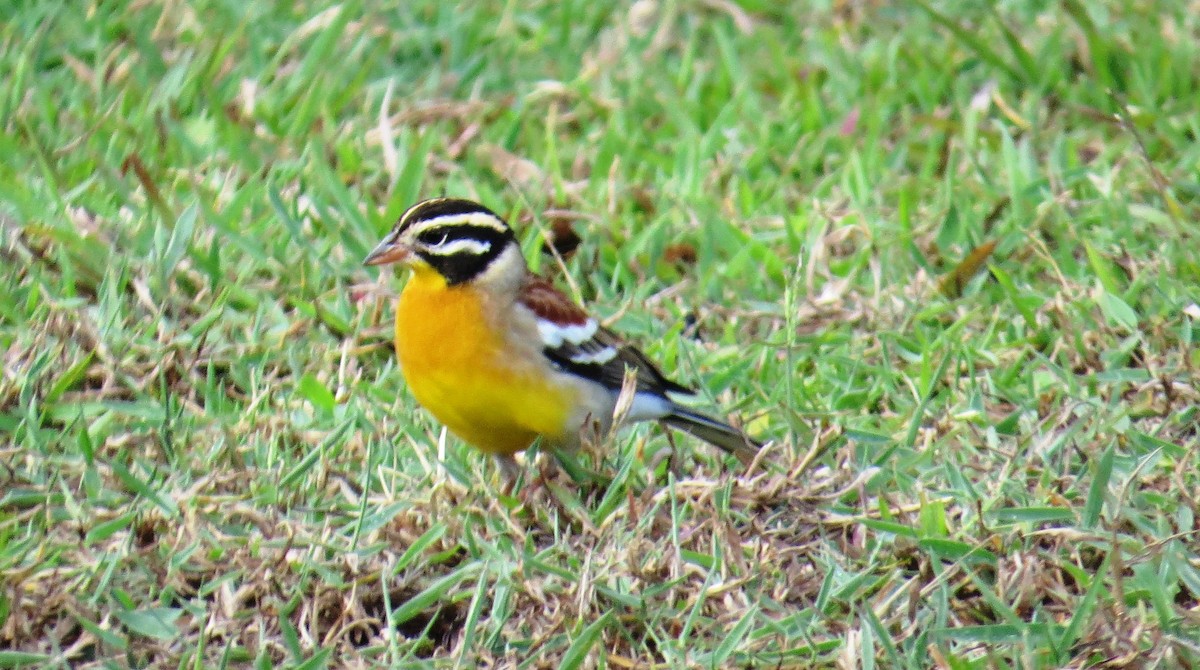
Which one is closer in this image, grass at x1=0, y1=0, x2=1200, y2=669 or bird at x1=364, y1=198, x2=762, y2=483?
grass at x1=0, y1=0, x2=1200, y2=669

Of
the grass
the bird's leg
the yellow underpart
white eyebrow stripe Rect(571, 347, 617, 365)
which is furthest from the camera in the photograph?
white eyebrow stripe Rect(571, 347, 617, 365)

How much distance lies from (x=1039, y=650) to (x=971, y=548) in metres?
0.41

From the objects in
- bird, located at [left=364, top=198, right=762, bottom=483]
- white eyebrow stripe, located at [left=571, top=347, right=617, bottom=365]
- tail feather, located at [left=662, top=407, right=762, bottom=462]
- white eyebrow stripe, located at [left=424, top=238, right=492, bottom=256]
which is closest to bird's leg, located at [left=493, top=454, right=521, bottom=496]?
bird, located at [left=364, top=198, right=762, bottom=483]

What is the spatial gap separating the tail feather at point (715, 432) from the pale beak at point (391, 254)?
3.23 feet

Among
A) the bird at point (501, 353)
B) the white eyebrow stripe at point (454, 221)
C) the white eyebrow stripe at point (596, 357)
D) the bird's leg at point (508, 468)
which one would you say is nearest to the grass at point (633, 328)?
the bird's leg at point (508, 468)

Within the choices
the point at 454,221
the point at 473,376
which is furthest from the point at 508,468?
the point at 454,221

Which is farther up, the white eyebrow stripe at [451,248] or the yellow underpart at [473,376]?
the white eyebrow stripe at [451,248]

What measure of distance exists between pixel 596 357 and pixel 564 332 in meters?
0.15

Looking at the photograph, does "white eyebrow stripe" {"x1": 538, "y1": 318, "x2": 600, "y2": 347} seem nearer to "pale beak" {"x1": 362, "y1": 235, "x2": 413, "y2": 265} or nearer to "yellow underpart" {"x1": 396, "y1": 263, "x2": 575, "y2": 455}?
"yellow underpart" {"x1": 396, "y1": 263, "x2": 575, "y2": 455}

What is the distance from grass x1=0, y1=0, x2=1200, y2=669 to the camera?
4.26 metres

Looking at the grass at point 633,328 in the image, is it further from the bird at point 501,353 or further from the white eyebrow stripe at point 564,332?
the white eyebrow stripe at point 564,332

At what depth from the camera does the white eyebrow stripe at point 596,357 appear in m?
5.14

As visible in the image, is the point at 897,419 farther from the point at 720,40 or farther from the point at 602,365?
the point at 720,40

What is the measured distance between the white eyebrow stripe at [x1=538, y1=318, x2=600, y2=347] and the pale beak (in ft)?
1.57
